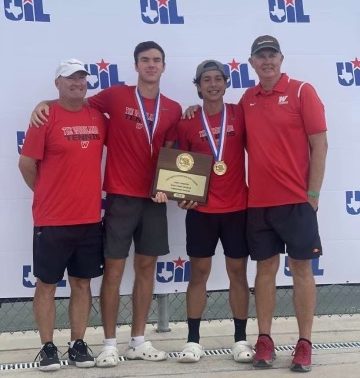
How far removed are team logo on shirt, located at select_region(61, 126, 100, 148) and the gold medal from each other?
0.79 m

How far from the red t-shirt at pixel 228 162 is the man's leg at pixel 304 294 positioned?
0.54 metres

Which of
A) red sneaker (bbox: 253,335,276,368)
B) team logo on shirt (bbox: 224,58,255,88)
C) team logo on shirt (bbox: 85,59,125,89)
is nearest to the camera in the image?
red sneaker (bbox: 253,335,276,368)

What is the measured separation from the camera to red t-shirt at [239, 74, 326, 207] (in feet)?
13.2

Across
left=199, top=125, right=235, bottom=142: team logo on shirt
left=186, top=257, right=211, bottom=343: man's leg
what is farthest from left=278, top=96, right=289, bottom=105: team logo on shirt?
left=186, top=257, right=211, bottom=343: man's leg

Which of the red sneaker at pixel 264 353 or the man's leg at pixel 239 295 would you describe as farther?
the man's leg at pixel 239 295

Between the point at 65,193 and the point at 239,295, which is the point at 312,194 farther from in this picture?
the point at 65,193

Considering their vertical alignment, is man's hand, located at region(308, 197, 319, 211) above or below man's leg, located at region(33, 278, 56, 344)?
above

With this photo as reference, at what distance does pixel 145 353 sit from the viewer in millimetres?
4352

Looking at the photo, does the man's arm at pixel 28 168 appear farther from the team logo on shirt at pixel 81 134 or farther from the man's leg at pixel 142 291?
the man's leg at pixel 142 291

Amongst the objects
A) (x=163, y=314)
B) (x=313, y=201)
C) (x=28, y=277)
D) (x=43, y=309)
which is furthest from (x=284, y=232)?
(x=28, y=277)

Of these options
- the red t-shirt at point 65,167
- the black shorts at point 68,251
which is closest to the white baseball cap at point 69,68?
the red t-shirt at point 65,167

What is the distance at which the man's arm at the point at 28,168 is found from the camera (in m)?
4.04

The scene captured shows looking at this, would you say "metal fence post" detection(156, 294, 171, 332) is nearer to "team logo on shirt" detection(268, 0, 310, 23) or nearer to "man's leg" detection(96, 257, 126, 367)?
"man's leg" detection(96, 257, 126, 367)

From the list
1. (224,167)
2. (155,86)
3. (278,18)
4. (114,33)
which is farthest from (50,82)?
(278,18)
